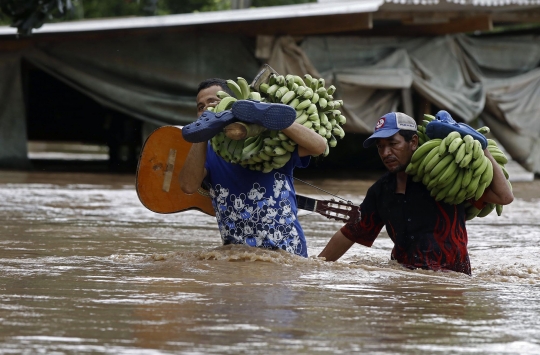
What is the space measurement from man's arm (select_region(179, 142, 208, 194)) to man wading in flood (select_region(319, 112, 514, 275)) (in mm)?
1001

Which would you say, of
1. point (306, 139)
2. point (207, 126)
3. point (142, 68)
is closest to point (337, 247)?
point (306, 139)

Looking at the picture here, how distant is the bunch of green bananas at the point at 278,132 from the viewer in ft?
17.3

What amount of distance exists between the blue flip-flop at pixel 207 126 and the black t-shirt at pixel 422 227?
127 cm

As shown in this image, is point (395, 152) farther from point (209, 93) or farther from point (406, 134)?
point (209, 93)

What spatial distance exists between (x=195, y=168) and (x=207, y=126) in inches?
19.6

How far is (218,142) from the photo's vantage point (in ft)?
17.7

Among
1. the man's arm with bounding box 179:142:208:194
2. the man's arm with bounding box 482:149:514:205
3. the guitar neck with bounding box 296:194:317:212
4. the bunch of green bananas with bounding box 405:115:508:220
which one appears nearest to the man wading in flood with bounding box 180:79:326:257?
the man's arm with bounding box 179:142:208:194

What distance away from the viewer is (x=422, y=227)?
225 inches

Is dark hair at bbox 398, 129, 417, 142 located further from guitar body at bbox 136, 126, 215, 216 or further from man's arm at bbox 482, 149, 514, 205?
guitar body at bbox 136, 126, 215, 216

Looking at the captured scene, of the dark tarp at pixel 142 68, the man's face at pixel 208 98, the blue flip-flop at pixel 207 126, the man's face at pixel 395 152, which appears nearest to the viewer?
the blue flip-flop at pixel 207 126

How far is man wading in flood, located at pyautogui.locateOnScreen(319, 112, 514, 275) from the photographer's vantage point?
18.6ft

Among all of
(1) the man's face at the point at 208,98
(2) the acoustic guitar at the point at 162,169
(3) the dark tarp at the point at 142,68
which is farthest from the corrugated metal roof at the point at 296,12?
(1) the man's face at the point at 208,98

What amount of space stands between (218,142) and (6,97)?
36.8 ft

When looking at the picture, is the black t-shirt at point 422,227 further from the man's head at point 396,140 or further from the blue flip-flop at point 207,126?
the blue flip-flop at point 207,126
